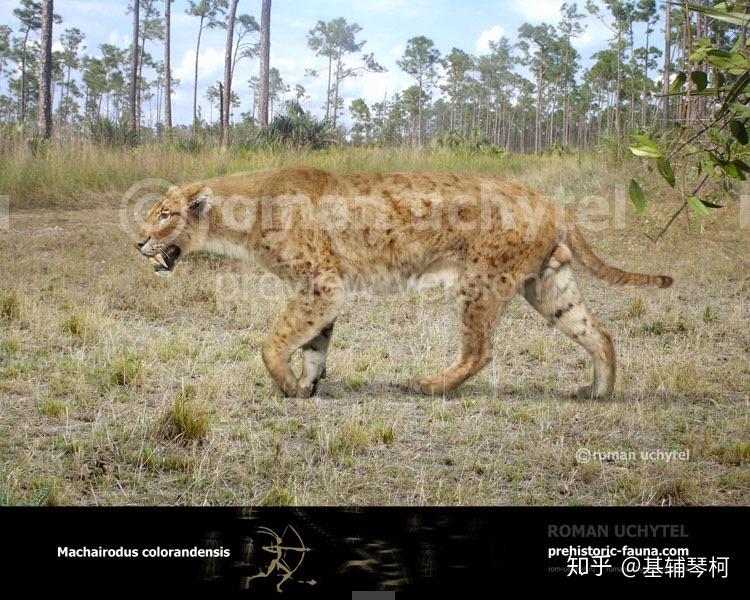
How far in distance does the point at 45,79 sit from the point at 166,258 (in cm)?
422

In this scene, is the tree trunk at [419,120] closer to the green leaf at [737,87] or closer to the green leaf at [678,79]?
the green leaf at [678,79]

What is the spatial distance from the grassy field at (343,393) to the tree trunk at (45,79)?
114cm

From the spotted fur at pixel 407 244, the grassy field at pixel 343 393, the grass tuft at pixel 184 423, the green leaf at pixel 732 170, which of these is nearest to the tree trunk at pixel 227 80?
the grassy field at pixel 343 393

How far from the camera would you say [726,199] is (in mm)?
7773

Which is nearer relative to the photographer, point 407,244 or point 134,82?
point 407,244

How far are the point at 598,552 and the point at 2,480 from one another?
2097 mm

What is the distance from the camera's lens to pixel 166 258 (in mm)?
4367

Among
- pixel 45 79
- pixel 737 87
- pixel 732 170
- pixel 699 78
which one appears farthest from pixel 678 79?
pixel 45 79

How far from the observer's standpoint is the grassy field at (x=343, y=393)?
307 centimetres

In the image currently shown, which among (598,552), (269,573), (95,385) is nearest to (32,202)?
(95,385)

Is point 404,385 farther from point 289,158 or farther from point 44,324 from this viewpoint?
point 289,158

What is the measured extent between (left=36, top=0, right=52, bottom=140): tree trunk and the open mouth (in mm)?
3295

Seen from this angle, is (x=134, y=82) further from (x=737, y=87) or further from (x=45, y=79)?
(x=737, y=87)

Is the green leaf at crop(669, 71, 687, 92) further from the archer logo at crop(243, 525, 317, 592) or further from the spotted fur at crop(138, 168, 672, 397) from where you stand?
the archer logo at crop(243, 525, 317, 592)
